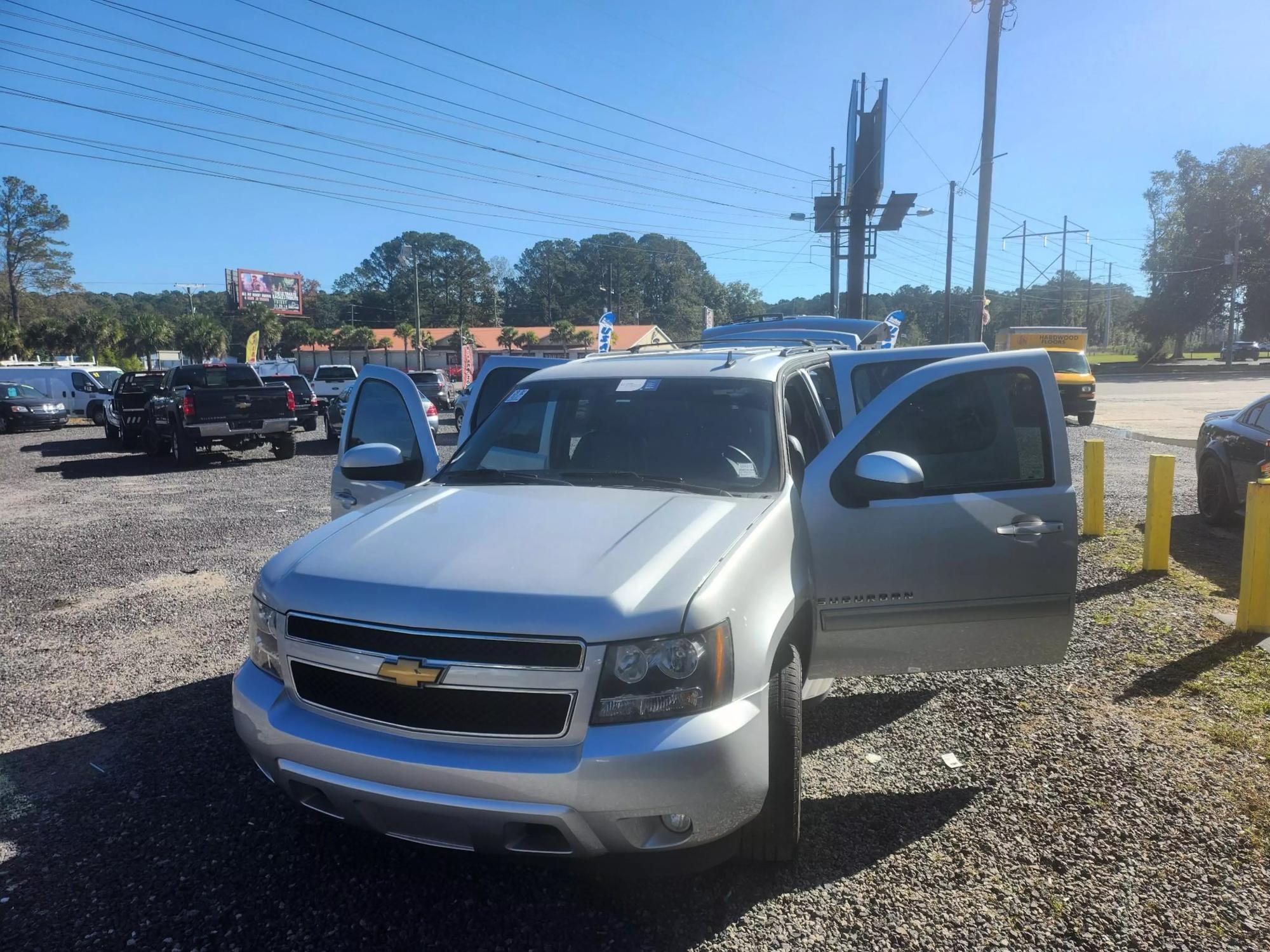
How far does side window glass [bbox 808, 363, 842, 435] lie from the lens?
4.93 metres

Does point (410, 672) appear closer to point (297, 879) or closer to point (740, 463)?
point (297, 879)

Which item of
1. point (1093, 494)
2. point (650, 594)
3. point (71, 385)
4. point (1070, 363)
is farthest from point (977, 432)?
point (71, 385)

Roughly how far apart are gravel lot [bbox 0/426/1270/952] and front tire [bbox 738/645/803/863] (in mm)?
152

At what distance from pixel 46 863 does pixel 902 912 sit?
3080 millimetres

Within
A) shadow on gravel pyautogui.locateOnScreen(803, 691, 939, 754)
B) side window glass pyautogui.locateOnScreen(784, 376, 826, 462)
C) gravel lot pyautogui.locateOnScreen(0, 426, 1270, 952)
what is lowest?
shadow on gravel pyautogui.locateOnScreen(803, 691, 939, 754)

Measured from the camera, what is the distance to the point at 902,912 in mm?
2865

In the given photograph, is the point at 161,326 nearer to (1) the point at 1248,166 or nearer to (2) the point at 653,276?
(2) the point at 653,276

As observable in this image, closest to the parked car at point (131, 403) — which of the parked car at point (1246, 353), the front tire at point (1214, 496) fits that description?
the front tire at point (1214, 496)

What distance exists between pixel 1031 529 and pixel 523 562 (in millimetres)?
2269

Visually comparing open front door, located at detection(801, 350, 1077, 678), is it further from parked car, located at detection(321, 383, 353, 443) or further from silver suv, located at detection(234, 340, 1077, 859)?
parked car, located at detection(321, 383, 353, 443)

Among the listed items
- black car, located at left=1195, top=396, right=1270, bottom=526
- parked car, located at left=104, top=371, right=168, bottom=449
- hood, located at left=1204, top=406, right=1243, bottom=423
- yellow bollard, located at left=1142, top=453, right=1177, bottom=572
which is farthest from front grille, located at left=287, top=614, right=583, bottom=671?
parked car, located at left=104, top=371, right=168, bottom=449

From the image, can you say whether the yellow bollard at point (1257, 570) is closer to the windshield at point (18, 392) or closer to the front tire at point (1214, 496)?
the front tire at point (1214, 496)

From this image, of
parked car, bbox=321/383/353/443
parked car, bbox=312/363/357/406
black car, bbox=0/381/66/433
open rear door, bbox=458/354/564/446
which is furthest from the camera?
parked car, bbox=312/363/357/406

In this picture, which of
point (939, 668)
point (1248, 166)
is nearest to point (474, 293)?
point (1248, 166)
